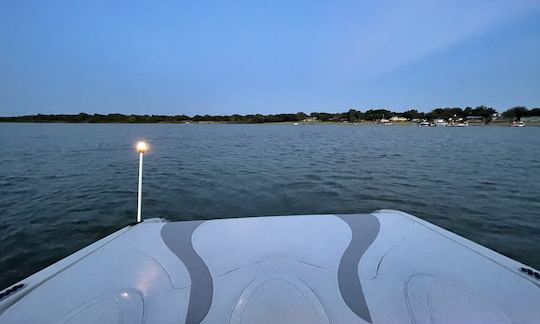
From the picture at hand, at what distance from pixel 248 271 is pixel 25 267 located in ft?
14.2

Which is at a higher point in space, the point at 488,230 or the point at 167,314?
the point at 167,314

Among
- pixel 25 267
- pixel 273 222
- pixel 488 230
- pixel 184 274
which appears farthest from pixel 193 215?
pixel 488 230

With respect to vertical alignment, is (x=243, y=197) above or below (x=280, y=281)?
below

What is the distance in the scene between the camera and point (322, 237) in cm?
309

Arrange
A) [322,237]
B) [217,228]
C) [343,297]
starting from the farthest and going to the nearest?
1. [217,228]
2. [322,237]
3. [343,297]

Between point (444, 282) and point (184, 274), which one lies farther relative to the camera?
point (184, 274)

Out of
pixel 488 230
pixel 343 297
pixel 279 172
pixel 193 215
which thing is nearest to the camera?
pixel 343 297

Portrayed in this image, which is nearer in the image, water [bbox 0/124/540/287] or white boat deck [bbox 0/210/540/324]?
white boat deck [bbox 0/210/540/324]

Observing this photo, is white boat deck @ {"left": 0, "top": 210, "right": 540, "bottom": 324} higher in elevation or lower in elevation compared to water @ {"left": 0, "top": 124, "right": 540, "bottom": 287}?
higher

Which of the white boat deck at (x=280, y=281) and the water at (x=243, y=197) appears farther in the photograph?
the water at (x=243, y=197)

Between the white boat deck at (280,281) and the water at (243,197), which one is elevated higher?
the white boat deck at (280,281)

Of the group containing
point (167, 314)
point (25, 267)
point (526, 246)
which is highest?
point (167, 314)

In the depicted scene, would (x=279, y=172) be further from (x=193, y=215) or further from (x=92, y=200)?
(x=92, y=200)

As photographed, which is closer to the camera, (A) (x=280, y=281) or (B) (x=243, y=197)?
(A) (x=280, y=281)
